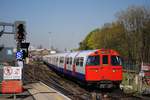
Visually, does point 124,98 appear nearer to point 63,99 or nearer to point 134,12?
point 63,99

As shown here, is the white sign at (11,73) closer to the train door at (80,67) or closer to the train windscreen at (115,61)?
the train door at (80,67)

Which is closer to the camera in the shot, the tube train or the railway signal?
the railway signal

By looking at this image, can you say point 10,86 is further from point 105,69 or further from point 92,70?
point 105,69

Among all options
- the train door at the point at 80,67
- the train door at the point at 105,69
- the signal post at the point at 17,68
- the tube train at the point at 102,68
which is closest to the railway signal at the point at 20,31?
the signal post at the point at 17,68

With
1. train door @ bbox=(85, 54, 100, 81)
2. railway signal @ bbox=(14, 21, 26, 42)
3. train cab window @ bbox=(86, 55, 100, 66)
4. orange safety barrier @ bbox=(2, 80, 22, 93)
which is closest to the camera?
railway signal @ bbox=(14, 21, 26, 42)

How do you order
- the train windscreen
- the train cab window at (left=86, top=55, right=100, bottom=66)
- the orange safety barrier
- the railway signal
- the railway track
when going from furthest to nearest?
the train windscreen
the train cab window at (left=86, top=55, right=100, bottom=66)
the railway track
the orange safety barrier
the railway signal

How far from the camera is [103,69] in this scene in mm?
23781

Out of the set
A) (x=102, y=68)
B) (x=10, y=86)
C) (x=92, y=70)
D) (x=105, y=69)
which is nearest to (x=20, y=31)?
(x=10, y=86)

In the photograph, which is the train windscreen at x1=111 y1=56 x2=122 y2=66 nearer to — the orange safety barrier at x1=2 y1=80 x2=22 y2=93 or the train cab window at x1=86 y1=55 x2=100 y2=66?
the train cab window at x1=86 y1=55 x2=100 y2=66

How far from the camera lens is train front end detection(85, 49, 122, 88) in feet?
77.6

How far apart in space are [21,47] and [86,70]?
224 inches

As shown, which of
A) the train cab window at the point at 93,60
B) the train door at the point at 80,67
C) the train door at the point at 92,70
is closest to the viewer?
the train door at the point at 92,70

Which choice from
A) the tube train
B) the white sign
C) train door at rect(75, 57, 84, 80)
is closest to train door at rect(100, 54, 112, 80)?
the tube train

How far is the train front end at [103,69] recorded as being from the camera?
23656mm
